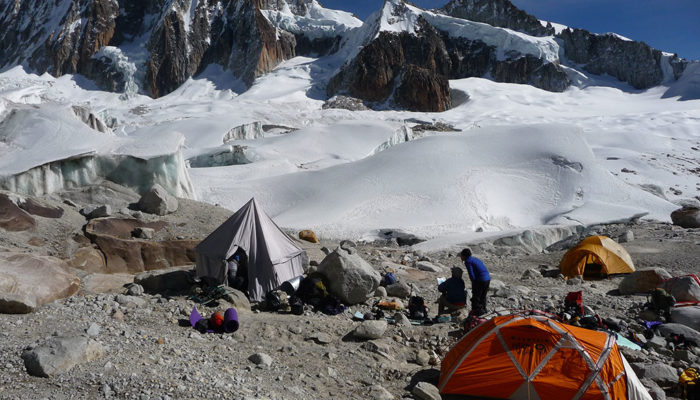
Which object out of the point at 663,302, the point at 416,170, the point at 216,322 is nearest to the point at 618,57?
the point at 416,170

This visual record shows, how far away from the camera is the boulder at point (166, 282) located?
23.3 feet

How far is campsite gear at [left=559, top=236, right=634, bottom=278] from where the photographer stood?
10.6 m

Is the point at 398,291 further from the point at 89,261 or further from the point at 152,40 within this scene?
the point at 152,40

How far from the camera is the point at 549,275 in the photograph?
10938 millimetres

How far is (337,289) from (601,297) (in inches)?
184

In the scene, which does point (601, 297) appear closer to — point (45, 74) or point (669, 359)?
point (669, 359)

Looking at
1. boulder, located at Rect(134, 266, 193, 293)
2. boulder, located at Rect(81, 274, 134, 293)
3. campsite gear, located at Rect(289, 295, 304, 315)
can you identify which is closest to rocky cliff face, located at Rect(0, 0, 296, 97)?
boulder, located at Rect(81, 274, 134, 293)

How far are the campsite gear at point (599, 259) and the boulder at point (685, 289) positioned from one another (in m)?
2.48

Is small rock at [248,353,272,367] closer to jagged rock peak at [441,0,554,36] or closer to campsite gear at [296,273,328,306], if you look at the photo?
campsite gear at [296,273,328,306]

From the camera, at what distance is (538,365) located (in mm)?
4785

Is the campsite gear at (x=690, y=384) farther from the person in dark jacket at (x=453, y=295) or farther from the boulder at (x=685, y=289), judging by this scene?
the boulder at (x=685, y=289)

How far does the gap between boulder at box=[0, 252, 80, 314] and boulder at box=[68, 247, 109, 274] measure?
1070 millimetres

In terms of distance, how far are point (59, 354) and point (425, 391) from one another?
10.4 ft

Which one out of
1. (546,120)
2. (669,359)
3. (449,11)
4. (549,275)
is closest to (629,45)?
(449,11)
